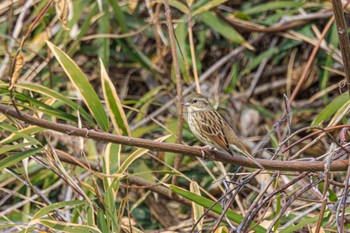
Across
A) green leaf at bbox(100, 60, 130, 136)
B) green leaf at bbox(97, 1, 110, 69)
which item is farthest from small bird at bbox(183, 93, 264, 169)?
green leaf at bbox(97, 1, 110, 69)

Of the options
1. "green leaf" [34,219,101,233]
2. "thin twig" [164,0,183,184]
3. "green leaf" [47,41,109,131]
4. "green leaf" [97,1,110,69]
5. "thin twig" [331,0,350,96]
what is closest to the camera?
"thin twig" [331,0,350,96]

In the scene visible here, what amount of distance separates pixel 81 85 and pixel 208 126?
540 mm

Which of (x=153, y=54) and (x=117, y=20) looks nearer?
(x=117, y=20)

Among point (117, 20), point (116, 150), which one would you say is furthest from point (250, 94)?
point (116, 150)

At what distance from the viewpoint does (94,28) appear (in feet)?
15.0

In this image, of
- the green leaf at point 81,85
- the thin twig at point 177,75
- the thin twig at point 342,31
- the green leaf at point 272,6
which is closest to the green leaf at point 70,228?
the green leaf at point 81,85

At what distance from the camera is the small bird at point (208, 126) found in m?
2.79

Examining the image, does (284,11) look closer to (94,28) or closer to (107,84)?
(94,28)

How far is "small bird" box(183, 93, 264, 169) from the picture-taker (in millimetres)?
2787

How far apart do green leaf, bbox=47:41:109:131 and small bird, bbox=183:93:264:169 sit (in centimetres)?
41

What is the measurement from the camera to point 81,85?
9.04 ft

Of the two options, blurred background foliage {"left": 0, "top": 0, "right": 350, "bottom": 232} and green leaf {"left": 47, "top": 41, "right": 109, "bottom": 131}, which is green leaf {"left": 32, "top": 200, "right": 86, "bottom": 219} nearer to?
green leaf {"left": 47, "top": 41, "right": 109, "bottom": 131}

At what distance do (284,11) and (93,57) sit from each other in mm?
1224

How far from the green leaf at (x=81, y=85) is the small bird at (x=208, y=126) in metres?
0.41
